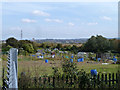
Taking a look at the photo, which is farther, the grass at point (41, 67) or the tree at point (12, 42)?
the tree at point (12, 42)

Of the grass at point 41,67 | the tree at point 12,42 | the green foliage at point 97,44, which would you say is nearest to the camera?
the grass at point 41,67

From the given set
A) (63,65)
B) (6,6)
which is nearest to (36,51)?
(6,6)

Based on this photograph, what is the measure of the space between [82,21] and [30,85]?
6.78 meters

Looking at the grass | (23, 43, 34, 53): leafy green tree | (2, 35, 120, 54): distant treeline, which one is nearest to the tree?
(2, 35, 120, 54): distant treeline

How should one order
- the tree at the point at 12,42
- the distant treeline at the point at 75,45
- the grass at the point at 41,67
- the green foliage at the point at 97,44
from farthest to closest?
1. the green foliage at the point at 97,44
2. the distant treeline at the point at 75,45
3. the tree at the point at 12,42
4. the grass at the point at 41,67

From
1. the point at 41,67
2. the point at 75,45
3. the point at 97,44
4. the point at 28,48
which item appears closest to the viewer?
the point at 41,67

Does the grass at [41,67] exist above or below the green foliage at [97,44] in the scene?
below

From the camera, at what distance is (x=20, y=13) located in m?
8.20

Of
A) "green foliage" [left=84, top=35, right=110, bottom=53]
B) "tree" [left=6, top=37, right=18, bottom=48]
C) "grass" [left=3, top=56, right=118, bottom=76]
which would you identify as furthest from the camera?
"green foliage" [left=84, top=35, right=110, bottom=53]

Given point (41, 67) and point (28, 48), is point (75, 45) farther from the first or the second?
point (41, 67)

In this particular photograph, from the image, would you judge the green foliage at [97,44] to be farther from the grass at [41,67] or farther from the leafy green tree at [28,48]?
the leafy green tree at [28,48]

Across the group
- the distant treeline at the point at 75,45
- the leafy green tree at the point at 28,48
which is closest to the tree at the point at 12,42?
the distant treeline at the point at 75,45

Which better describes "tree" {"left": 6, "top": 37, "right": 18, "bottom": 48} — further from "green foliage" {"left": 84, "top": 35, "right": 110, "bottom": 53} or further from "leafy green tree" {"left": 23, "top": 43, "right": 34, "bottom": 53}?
"green foliage" {"left": 84, "top": 35, "right": 110, "bottom": 53}

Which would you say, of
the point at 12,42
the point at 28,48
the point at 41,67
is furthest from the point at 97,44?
the point at 41,67
